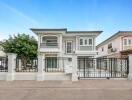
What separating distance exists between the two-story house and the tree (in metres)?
1.57

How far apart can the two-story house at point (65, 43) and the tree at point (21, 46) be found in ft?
5.14

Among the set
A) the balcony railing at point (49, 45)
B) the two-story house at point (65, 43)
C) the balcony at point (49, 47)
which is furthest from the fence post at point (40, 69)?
the balcony railing at point (49, 45)

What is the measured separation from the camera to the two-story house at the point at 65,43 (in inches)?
1104

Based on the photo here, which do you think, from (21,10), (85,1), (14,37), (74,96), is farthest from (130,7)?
(14,37)

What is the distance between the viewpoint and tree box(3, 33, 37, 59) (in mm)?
27344

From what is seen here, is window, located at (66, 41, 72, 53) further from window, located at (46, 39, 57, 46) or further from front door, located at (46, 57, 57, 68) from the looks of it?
front door, located at (46, 57, 57, 68)

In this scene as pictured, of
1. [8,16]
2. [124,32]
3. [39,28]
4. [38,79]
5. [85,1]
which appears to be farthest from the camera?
[124,32]

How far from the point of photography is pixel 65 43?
30.3 m

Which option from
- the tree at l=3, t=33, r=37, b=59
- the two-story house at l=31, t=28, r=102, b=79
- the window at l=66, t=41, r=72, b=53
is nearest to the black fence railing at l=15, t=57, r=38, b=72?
the tree at l=3, t=33, r=37, b=59

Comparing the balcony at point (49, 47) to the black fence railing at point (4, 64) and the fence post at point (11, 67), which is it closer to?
the black fence railing at point (4, 64)

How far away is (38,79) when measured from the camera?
563 inches

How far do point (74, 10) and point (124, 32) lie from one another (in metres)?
14.9

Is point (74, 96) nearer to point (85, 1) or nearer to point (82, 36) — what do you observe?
point (85, 1)

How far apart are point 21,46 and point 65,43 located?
746 cm
